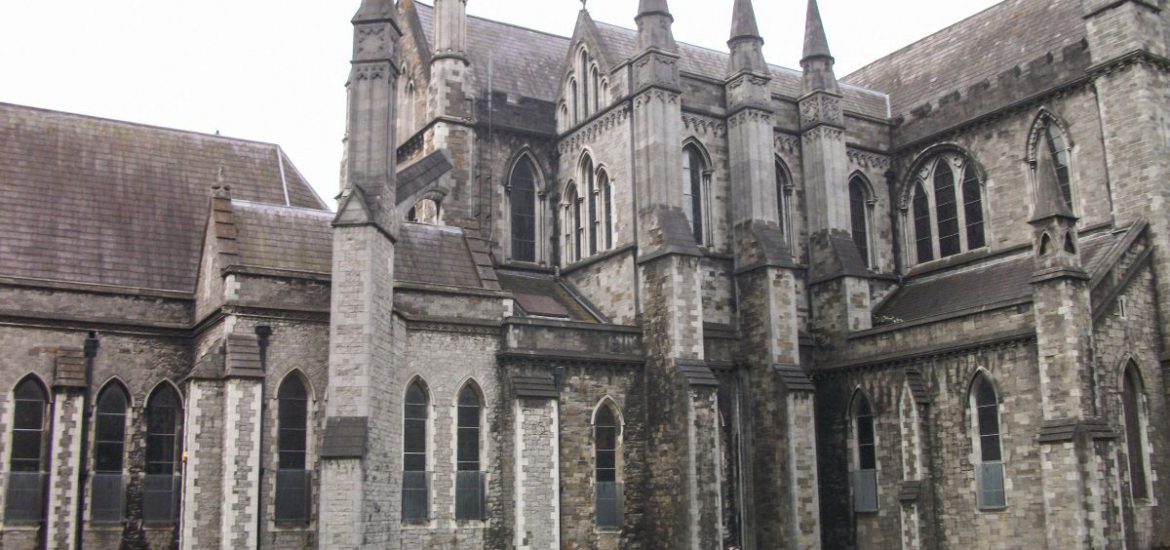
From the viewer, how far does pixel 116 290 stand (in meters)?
27.8

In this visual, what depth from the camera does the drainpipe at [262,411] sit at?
25031 mm

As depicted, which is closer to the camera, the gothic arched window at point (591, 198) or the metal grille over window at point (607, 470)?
the metal grille over window at point (607, 470)

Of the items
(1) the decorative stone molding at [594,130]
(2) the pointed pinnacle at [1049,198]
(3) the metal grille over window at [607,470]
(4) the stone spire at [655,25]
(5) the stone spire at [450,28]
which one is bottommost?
(3) the metal grille over window at [607,470]

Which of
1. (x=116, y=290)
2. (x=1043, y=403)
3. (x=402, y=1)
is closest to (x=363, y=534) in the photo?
(x=116, y=290)

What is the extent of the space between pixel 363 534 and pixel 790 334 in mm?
13722

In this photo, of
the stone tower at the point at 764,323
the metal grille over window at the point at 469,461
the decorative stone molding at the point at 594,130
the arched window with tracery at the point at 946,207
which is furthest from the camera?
the arched window with tracery at the point at 946,207

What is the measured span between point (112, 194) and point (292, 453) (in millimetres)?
9040

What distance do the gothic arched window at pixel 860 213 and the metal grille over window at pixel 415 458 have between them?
16.5 metres

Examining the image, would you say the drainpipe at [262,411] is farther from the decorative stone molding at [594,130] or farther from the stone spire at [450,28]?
the stone spire at [450,28]

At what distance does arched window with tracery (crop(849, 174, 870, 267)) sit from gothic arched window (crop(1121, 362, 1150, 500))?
1027 centimetres

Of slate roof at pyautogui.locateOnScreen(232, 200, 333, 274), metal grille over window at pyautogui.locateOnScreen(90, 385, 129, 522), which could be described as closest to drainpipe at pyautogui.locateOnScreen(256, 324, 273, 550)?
slate roof at pyautogui.locateOnScreen(232, 200, 333, 274)

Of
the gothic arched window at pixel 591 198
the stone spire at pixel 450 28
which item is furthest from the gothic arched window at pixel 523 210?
the stone spire at pixel 450 28

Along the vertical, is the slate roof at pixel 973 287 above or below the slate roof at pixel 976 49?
below

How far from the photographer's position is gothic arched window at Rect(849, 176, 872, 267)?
37.9 m
